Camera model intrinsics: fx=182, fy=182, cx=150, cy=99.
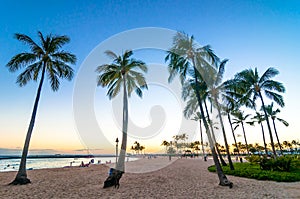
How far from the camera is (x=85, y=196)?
9609mm

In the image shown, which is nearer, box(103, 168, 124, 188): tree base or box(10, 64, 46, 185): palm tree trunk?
box(103, 168, 124, 188): tree base

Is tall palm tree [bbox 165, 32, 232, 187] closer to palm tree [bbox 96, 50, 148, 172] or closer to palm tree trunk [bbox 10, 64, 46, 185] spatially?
palm tree [bbox 96, 50, 148, 172]

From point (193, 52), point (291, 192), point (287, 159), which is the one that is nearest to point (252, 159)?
point (287, 159)

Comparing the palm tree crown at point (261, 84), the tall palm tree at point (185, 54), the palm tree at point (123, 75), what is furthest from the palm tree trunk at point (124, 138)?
the palm tree crown at point (261, 84)

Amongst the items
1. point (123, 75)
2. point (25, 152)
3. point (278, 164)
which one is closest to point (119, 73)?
point (123, 75)

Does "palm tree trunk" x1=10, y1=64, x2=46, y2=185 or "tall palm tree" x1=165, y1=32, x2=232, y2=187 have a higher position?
"tall palm tree" x1=165, y1=32, x2=232, y2=187

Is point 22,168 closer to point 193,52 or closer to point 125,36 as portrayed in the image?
point 125,36

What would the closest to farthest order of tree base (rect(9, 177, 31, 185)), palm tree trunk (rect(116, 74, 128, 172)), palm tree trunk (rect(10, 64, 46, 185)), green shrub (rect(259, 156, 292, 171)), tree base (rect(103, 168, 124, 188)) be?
tree base (rect(103, 168, 124, 188)), palm tree trunk (rect(116, 74, 128, 172)), tree base (rect(9, 177, 31, 185)), palm tree trunk (rect(10, 64, 46, 185)), green shrub (rect(259, 156, 292, 171))

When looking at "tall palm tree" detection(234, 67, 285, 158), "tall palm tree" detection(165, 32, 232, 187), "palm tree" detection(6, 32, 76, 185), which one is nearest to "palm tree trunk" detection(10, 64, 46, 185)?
"palm tree" detection(6, 32, 76, 185)

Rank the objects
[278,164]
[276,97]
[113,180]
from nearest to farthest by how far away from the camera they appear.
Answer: [113,180]
[278,164]
[276,97]

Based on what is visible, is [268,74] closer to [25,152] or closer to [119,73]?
[119,73]

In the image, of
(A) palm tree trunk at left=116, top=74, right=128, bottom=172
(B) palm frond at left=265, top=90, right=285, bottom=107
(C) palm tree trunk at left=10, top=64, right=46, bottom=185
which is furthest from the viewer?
(B) palm frond at left=265, top=90, right=285, bottom=107

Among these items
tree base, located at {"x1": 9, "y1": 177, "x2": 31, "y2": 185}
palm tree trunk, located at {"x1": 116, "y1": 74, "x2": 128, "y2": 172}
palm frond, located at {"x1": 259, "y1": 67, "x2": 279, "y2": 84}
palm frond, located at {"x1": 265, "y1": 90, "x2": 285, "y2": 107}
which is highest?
palm frond, located at {"x1": 259, "y1": 67, "x2": 279, "y2": 84}

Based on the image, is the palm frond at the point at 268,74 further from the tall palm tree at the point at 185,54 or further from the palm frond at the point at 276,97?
the tall palm tree at the point at 185,54
